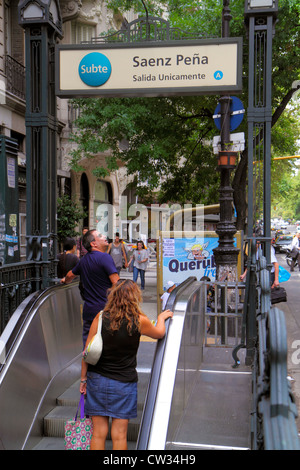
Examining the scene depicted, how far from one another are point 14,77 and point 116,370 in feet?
47.6

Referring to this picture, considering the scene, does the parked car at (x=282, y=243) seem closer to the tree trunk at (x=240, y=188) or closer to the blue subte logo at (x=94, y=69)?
the tree trunk at (x=240, y=188)

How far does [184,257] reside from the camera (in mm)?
11625

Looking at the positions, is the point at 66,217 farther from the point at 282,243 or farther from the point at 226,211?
the point at 282,243

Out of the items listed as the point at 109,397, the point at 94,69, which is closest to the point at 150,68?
the point at 94,69

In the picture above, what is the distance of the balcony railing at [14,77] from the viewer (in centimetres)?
1573

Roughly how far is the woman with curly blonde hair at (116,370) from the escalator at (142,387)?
191 millimetres

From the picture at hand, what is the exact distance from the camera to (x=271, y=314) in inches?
83.7

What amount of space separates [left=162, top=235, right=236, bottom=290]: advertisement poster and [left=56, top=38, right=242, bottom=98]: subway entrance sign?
5814mm

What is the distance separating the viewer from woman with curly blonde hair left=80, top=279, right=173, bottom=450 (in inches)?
144

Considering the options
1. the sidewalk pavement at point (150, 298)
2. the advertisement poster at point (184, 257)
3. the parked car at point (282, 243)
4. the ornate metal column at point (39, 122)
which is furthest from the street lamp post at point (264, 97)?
the parked car at point (282, 243)

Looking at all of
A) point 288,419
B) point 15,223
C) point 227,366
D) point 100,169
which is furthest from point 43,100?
point 100,169

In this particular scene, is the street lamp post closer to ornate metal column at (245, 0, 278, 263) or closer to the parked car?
ornate metal column at (245, 0, 278, 263)

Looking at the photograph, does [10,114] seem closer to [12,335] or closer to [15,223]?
[15,223]

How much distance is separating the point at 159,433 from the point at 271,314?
1593mm
